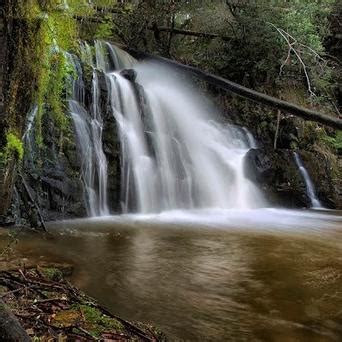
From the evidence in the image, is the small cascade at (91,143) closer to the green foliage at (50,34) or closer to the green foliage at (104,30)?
the green foliage at (50,34)

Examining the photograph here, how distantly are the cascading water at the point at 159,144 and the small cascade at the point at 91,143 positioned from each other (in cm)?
2

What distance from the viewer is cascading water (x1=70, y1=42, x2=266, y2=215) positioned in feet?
35.1

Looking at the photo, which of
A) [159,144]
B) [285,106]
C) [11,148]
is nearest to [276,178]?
[159,144]

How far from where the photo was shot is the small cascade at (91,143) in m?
10.1

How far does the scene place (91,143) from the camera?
10.5 m

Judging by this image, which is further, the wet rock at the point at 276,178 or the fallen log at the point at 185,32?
the fallen log at the point at 185,32

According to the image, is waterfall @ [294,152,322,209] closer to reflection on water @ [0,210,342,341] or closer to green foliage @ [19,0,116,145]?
reflection on water @ [0,210,342,341]

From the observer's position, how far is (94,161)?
10.5m

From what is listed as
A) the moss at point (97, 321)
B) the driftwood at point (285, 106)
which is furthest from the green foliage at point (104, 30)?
the moss at point (97, 321)

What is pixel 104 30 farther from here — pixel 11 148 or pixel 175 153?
pixel 11 148

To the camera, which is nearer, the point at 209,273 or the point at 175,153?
the point at 209,273

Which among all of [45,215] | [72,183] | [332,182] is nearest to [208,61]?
[332,182]

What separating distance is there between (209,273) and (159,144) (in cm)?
685

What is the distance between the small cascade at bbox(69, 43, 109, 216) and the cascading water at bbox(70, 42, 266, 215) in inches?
0.9
